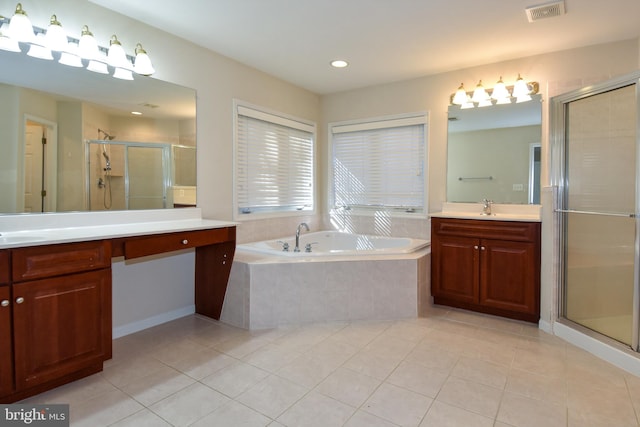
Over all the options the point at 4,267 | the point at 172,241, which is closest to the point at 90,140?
the point at 172,241

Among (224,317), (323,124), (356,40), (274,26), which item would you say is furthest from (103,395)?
(323,124)

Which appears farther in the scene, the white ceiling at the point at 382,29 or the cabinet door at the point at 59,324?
the white ceiling at the point at 382,29

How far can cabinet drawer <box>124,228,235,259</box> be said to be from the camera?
79.6 inches

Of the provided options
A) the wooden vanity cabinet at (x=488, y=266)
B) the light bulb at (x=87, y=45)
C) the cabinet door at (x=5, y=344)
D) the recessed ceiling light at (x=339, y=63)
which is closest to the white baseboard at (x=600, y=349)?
the wooden vanity cabinet at (x=488, y=266)

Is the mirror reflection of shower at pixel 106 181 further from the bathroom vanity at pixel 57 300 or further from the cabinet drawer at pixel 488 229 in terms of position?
the cabinet drawer at pixel 488 229

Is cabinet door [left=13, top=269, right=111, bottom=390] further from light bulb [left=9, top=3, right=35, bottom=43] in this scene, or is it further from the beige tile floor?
light bulb [left=9, top=3, right=35, bottom=43]

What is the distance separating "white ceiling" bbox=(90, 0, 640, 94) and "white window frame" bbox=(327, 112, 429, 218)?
0.55m

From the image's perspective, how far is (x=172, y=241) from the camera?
2.21 meters

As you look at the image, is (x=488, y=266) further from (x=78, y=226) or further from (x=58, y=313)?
(x=78, y=226)

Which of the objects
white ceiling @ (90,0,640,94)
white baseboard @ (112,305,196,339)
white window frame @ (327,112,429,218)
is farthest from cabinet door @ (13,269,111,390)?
white window frame @ (327,112,429,218)

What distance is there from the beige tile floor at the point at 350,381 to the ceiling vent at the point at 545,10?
229 cm

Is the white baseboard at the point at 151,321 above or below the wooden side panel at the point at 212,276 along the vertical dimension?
below

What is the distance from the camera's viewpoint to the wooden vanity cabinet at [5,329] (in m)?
1.58

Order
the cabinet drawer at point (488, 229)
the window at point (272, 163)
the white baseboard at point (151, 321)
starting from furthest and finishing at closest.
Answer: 1. the window at point (272, 163)
2. the cabinet drawer at point (488, 229)
3. the white baseboard at point (151, 321)
